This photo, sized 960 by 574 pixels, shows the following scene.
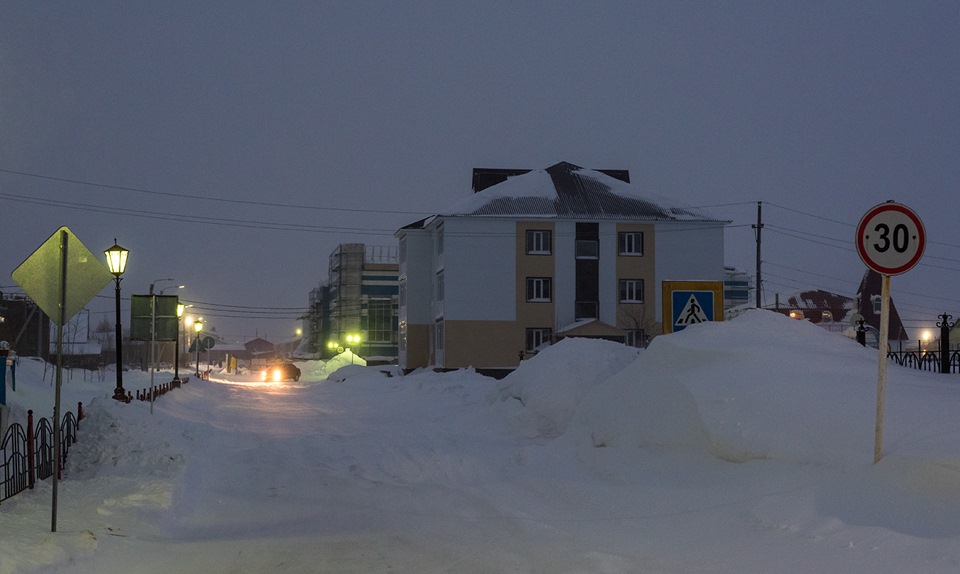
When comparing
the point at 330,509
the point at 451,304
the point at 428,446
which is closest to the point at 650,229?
the point at 451,304

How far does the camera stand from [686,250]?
59.0 metres

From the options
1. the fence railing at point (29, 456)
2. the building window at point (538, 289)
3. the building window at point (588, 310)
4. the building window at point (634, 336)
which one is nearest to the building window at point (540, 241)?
the building window at point (538, 289)

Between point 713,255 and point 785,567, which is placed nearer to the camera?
point 785,567

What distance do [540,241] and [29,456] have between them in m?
47.9

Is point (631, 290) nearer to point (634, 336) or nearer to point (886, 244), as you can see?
point (634, 336)

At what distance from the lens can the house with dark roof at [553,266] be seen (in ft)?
188

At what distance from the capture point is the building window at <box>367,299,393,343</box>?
110875 mm

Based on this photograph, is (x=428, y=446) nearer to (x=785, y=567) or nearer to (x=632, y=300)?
(x=785, y=567)

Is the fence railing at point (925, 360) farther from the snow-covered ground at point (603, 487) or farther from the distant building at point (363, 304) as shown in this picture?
the distant building at point (363, 304)

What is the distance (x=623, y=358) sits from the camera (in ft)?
73.3

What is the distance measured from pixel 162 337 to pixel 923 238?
22.9m

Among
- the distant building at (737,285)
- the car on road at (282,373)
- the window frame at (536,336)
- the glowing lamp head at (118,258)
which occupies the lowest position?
the car on road at (282,373)

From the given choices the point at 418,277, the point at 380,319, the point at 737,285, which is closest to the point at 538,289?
the point at 418,277

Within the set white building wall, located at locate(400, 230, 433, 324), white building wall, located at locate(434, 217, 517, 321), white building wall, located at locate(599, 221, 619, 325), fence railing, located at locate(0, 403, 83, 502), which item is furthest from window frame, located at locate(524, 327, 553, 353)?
fence railing, located at locate(0, 403, 83, 502)
